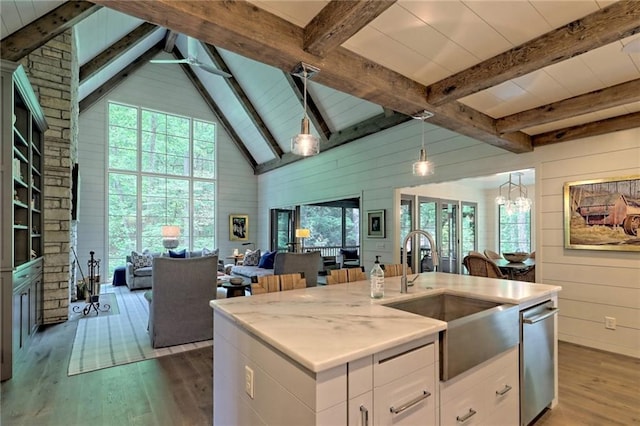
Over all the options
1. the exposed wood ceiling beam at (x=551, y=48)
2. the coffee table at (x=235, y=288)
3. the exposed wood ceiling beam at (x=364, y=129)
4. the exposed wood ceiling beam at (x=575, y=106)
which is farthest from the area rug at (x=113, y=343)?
the exposed wood ceiling beam at (x=364, y=129)

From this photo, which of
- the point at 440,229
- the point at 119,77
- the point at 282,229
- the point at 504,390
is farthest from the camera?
the point at 282,229

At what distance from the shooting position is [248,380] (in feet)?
4.98

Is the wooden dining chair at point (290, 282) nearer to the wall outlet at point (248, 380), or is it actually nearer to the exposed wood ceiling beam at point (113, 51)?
the wall outlet at point (248, 380)

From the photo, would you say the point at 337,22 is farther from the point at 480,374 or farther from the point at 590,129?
the point at 590,129

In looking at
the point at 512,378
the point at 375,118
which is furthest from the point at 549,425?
the point at 375,118

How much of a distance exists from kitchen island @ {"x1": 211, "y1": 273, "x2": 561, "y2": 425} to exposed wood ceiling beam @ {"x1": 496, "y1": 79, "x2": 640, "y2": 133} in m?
2.01

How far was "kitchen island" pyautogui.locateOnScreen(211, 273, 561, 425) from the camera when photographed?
3.79 feet

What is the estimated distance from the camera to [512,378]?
2.01m

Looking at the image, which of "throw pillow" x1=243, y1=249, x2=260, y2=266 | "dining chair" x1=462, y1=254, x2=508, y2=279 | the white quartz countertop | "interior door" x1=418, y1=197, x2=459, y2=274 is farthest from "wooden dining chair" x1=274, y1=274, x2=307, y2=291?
"throw pillow" x1=243, y1=249, x2=260, y2=266

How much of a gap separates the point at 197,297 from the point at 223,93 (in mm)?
6581

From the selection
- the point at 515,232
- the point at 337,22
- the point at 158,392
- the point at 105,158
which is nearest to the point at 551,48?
the point at 337,22

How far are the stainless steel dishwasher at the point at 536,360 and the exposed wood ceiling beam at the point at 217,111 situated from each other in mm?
A: 9019

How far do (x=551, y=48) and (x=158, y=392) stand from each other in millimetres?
3746

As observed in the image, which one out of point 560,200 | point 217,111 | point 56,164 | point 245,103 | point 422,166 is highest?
point 217,111
